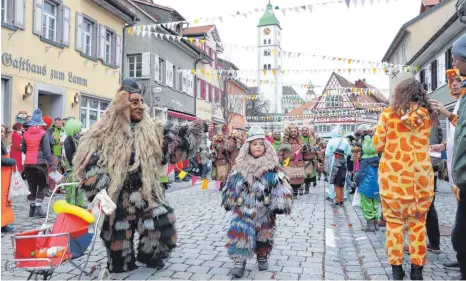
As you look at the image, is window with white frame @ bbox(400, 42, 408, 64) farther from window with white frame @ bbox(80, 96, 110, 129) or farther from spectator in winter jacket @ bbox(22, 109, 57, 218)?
spectator in winter jacket @ bbox(22, 109, 57, 218)

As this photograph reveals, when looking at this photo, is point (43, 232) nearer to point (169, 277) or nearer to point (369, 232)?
point (169, 277)

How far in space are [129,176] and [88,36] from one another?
14050mm

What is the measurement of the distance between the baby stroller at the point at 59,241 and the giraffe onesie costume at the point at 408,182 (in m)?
2.53

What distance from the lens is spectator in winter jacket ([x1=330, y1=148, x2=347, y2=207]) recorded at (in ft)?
28.1

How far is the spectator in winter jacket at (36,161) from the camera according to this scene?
7051 millimetres

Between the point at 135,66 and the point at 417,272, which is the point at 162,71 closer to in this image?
the point at 135,66

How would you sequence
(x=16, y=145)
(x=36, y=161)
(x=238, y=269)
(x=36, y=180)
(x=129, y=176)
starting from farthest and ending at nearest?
(x=16, y=145), (x=36, y=180), (x=36, y=161), (x=238, y=269), (x=129, y=176)

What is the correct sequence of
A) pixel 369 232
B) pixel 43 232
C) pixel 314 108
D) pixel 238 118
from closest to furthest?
pixel 43 232 → pixel 369 232 → pixel 238 118 → pixel 314 108

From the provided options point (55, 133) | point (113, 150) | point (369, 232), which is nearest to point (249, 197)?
point (113, 150)

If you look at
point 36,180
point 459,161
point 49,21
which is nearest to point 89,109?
point 49,21

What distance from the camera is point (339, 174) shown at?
28.0 feet

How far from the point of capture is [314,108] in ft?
199

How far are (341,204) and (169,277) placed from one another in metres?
5.87

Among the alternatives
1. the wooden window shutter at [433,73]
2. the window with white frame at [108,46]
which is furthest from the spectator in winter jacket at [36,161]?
the wooden window shutter at [433,73]
